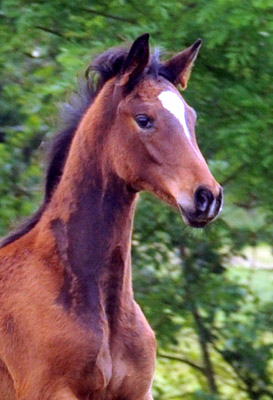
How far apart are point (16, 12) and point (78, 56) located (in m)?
0.67

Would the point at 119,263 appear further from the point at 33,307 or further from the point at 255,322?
the point at 255,322

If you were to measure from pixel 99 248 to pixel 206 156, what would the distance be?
254 centimetres

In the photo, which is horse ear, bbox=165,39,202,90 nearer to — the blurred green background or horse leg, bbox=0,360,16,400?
the blurred green background

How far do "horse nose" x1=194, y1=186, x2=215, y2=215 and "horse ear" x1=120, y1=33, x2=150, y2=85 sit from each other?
62 cm

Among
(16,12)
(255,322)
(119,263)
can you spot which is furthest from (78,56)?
(255,322)

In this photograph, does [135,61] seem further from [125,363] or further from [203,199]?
[125,363]

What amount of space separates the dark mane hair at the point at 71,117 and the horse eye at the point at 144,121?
0.34 meters

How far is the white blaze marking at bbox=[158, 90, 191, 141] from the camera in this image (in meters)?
4.09

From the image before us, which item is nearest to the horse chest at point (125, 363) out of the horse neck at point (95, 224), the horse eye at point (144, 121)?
the horse neck at point (95, 224)

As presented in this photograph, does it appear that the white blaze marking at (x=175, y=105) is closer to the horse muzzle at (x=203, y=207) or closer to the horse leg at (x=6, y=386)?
the horse muzzle at (x=203, y=207)

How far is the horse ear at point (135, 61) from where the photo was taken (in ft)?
13.7

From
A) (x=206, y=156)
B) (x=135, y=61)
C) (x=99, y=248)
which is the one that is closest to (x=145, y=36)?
(x=135, y=61)

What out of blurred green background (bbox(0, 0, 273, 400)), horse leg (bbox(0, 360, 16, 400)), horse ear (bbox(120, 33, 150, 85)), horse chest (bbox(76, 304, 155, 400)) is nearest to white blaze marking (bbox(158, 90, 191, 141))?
horse ear (bbox(120, 33, 150, 85))

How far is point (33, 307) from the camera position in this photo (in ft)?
13.8
